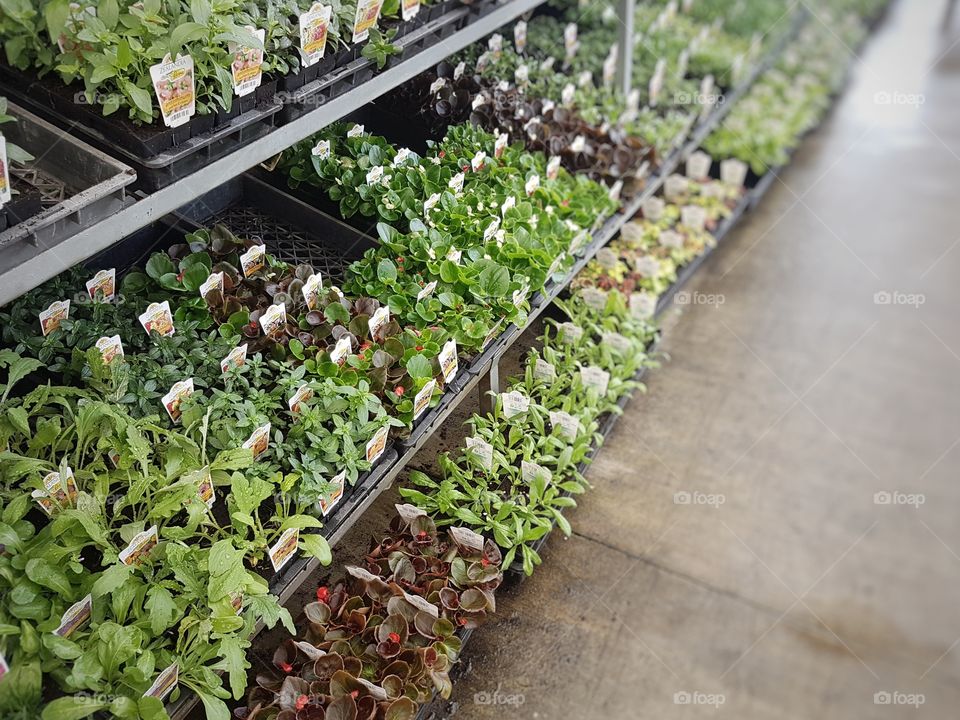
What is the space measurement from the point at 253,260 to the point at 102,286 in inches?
17.2

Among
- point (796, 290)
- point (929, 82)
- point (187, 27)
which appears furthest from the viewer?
point (929, 82)

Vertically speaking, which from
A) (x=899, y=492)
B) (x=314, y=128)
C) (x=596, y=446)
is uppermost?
(x=314, y=128)

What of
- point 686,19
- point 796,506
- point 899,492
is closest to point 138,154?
point 796,506

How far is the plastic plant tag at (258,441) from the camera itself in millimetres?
2082

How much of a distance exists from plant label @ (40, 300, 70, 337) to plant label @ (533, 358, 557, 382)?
1506mm

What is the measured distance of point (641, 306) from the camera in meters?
3.59

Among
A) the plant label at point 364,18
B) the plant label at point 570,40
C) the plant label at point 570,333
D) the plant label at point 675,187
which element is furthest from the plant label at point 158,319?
the plant label at point 675,187

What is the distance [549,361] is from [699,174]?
207 cm

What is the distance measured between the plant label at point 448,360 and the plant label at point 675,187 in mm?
2312

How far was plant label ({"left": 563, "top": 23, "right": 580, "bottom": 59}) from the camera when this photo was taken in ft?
12.3

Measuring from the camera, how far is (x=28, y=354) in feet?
7.22

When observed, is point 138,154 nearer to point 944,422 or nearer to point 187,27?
point 187,27
